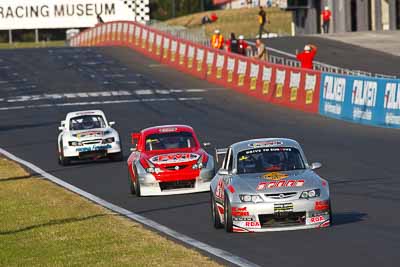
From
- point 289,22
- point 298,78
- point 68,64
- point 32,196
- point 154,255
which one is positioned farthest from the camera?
point 289,22

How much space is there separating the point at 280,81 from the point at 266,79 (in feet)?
5.91

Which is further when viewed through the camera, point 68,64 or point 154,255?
point 68,64

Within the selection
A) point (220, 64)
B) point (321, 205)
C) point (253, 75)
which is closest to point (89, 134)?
point (321, 205)

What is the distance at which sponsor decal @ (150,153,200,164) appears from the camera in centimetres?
2112

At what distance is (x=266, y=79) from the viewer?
44.3 metres

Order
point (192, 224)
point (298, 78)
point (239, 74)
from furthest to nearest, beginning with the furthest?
point (239, 74), point (298, 78), point (192, 224)

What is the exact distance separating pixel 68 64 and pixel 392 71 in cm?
1924

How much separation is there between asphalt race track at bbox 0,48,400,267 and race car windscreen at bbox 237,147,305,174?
94 centimetres

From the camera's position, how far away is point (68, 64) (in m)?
62.7

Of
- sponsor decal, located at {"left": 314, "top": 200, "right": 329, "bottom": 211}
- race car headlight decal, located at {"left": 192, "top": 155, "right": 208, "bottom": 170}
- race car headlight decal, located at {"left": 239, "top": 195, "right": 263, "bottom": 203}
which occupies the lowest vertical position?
race car headlight decal, located at {"left": 192, "top": 155, "right": 208, "bottom": 170}

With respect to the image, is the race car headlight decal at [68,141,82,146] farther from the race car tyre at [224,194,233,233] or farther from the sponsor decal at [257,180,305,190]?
the sponsor decal at [257,180,305,190]

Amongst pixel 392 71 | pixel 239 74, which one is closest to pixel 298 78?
pixel 239 74

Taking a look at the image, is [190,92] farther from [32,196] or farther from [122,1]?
[122,1]

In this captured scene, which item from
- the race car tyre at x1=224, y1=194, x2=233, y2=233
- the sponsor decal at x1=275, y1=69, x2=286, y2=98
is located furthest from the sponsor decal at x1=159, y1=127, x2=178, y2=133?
the sponsor decal at x1=275, y1=69, x2=286, y2=98
